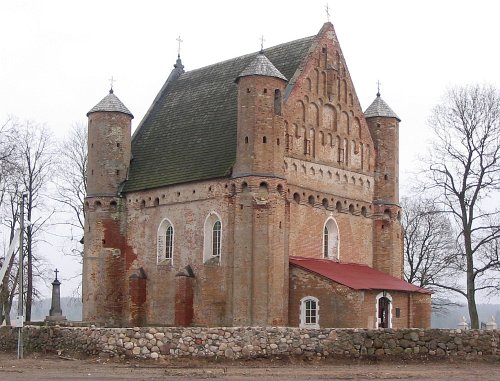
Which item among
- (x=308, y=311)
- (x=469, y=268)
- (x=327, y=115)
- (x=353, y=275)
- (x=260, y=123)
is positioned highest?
(x=327, y=115)

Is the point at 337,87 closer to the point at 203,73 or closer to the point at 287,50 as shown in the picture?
the point at 287,50

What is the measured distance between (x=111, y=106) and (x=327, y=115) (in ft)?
37.9

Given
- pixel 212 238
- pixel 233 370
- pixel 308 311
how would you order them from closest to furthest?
pixel 233 370 < pixel 308 311 < pixel 212 238

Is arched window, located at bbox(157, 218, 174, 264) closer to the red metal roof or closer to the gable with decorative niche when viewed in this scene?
the red metal roof

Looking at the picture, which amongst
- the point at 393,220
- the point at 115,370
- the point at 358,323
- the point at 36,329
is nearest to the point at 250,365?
the point at 115,370

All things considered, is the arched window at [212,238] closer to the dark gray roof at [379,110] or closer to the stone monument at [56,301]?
the dark gray roof at [379,110]

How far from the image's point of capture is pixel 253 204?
41000 millimetres

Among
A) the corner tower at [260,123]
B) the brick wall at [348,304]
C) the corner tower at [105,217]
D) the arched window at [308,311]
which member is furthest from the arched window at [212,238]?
the corner tower at [105,217]

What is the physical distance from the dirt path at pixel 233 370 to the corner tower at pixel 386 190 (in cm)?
1828

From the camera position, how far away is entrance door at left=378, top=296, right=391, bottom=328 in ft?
135

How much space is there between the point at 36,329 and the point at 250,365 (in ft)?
26.8

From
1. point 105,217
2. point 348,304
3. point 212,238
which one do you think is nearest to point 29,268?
point 105,217

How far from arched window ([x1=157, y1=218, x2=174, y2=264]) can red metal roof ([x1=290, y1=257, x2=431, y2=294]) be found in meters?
6.89

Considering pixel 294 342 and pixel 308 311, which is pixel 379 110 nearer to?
pixel 308 311
